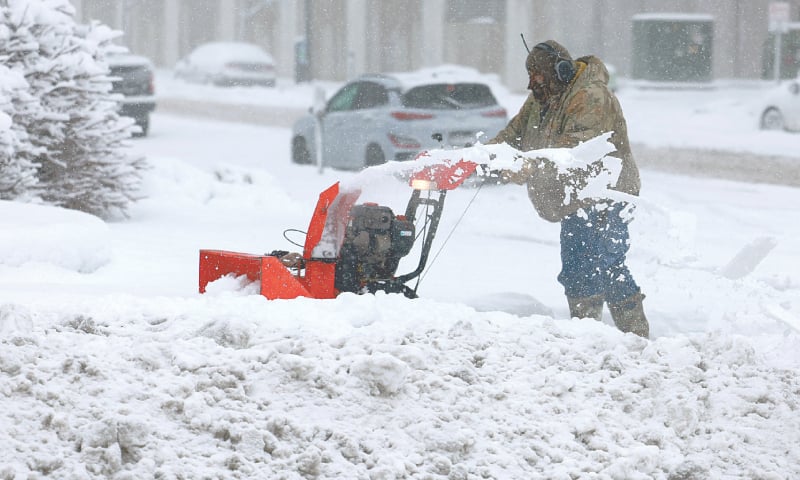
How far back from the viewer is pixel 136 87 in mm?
23609

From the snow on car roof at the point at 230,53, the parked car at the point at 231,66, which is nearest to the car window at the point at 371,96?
the parked car at the point at 231,66

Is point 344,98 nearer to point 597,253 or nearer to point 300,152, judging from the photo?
point 300,152

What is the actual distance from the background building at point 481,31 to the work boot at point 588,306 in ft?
82.9

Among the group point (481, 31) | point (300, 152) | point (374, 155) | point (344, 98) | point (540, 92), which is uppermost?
point (481, 31)

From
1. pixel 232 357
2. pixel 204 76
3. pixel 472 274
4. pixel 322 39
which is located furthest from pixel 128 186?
pixel 322 39

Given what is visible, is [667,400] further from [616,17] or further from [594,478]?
[616,17]

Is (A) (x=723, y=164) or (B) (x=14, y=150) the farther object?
(A) (x=723, y=164)

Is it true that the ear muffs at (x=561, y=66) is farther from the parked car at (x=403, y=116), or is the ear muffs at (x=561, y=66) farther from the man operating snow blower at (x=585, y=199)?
the parked car at (x=403, y=116)

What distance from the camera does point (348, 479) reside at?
164 inches

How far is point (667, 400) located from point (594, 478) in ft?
1.89

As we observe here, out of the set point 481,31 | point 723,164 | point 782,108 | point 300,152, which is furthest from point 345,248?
point 481,31

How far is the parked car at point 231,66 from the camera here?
4097 cm

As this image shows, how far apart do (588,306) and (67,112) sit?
5.28 meters

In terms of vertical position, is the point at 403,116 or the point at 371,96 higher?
the point at 371,96
